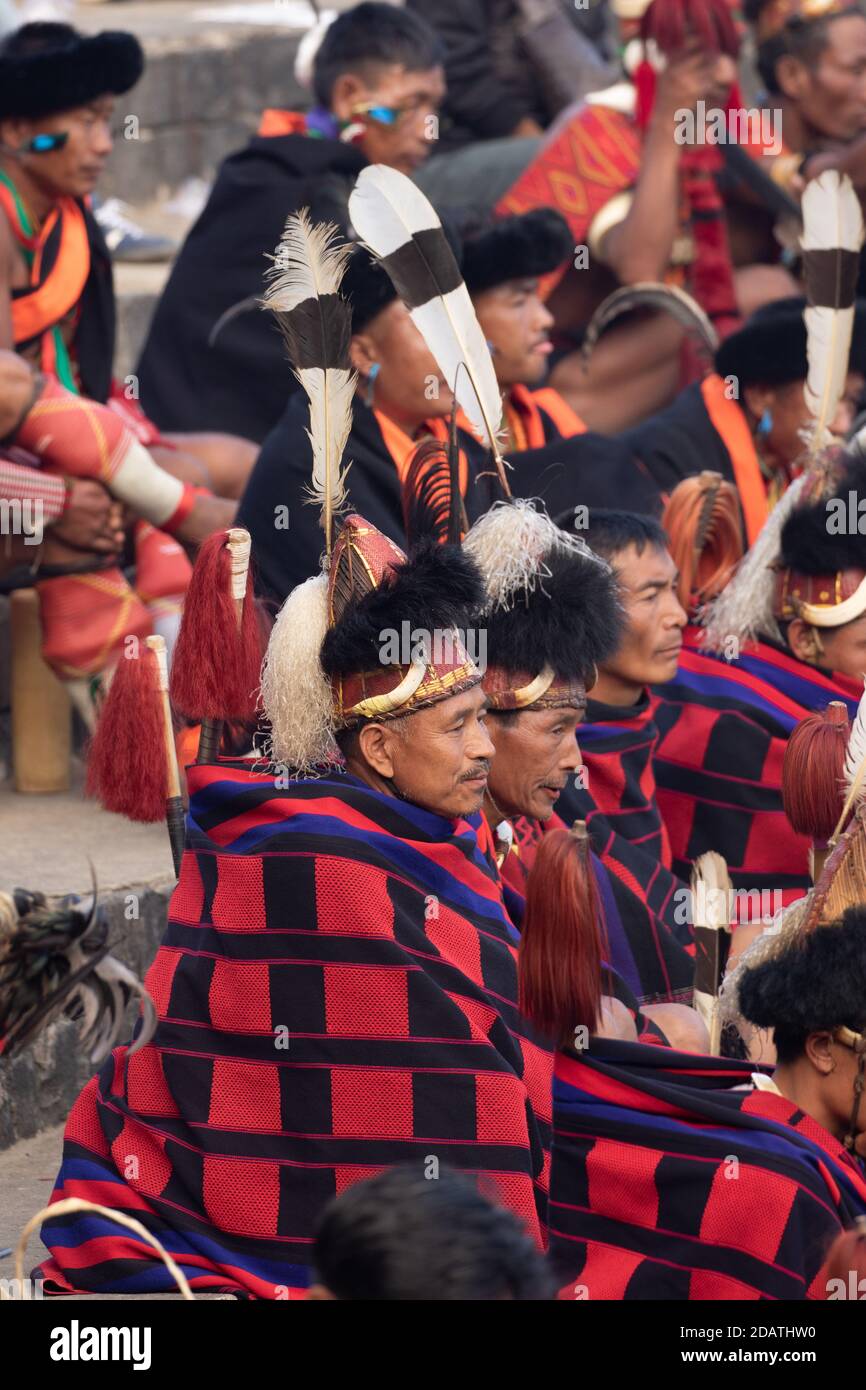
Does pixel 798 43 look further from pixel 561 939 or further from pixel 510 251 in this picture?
pixel 561 939

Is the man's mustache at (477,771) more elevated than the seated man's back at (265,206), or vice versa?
the seated man's back at (265,206)

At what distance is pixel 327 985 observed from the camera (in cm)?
365

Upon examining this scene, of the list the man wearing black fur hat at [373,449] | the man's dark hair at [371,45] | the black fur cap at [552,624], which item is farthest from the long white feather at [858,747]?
the man's dark hair at [371,45]

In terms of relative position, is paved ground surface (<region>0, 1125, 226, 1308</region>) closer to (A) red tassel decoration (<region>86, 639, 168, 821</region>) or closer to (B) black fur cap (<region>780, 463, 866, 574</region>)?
(A) red tassel decoration (<region>86, 639, 168, 821</region>)

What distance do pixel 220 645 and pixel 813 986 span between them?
1.12m

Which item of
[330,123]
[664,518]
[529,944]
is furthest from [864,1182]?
[330,123]

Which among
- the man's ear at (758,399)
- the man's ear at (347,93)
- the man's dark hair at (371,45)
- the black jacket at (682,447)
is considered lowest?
the black jacket at (682,447)

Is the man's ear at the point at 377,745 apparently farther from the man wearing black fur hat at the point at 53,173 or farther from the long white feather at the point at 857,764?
the man wearing black fur hat at the point at 53,173

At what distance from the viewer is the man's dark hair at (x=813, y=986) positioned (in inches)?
148

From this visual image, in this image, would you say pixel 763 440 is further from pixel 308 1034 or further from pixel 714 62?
pixel 308 1034

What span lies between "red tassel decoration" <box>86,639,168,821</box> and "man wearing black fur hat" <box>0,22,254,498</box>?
66.2 inches

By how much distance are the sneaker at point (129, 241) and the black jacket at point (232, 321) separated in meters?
1.28

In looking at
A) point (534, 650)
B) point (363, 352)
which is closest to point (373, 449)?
point (363, 352)

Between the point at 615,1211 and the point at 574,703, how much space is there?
3.08 feet
